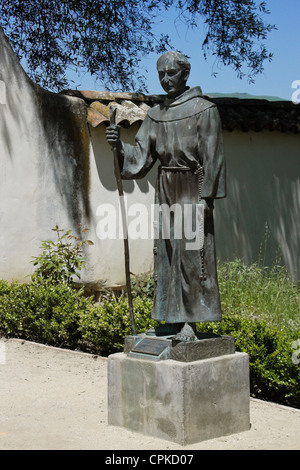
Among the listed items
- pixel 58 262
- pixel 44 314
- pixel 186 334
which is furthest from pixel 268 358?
pixel 58 262

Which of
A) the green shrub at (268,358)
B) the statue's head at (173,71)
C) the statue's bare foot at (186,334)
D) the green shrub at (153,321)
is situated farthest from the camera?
the green shrub at (153,321)

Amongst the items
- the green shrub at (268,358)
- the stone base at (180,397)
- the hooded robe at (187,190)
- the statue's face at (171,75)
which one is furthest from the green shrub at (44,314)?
the statue's face at (171,75)

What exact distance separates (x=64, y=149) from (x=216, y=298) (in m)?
5.16

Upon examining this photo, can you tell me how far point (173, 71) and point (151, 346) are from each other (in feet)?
6.63

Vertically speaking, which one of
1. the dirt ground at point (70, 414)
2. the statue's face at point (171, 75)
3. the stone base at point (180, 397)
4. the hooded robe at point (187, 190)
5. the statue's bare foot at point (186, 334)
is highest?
the statue's face at point (171, 75)

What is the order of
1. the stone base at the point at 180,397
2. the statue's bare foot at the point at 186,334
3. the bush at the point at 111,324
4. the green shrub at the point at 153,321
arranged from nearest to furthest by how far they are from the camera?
1. the stone base at the point at 180,397
2. the statue's bare foot at the point at 186,334
3. the green shrub at the point at 153,321
4. the bush at the point at 111,324

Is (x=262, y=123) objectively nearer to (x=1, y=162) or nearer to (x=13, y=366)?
(x=1, y=162)

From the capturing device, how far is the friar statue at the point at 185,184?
16.2 ft

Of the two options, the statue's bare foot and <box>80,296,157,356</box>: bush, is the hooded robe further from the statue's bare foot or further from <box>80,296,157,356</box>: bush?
<box>80,296,157,356</box>: bush

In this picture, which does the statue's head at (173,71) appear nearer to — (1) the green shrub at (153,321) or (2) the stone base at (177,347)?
(2) the stone base at (177,347)

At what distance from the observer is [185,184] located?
198 inches

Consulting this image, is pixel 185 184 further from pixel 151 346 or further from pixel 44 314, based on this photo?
pixel 44 314

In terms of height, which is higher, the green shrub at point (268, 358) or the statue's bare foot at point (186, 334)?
the statue's bare foot at point (186, 334)

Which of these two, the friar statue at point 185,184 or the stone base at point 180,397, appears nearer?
the stone base at point 180,397
